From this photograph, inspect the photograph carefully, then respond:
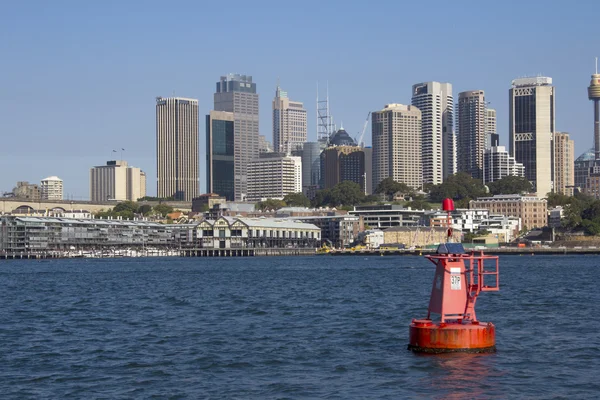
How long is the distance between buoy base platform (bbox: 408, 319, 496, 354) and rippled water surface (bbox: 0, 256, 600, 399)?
1.14 ft

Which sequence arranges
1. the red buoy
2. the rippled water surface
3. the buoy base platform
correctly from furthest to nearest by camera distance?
the red buoy → the buoy base platform → the rippled water surface

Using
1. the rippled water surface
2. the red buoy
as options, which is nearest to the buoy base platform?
the red buoy

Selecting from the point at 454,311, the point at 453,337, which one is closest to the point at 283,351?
the point at 454,311

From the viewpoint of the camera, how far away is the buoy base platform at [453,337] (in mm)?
29969

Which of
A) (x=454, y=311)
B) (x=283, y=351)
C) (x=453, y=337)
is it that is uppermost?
(x=454, y=311)

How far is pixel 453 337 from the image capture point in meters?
29.9

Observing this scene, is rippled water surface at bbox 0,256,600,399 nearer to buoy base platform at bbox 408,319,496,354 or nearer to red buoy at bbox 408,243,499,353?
buoy base platform at bbox 408,319,496,354

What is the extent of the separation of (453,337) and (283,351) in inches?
239

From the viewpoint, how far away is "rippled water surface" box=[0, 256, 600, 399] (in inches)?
1073

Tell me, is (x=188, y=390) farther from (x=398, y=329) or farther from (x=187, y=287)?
(x=187, y=287)

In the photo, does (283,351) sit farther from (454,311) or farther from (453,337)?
(453,337)

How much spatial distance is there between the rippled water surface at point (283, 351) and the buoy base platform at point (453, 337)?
348 mm

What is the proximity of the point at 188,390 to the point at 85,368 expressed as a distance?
16.3 feet

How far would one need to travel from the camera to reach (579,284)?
234 feet
